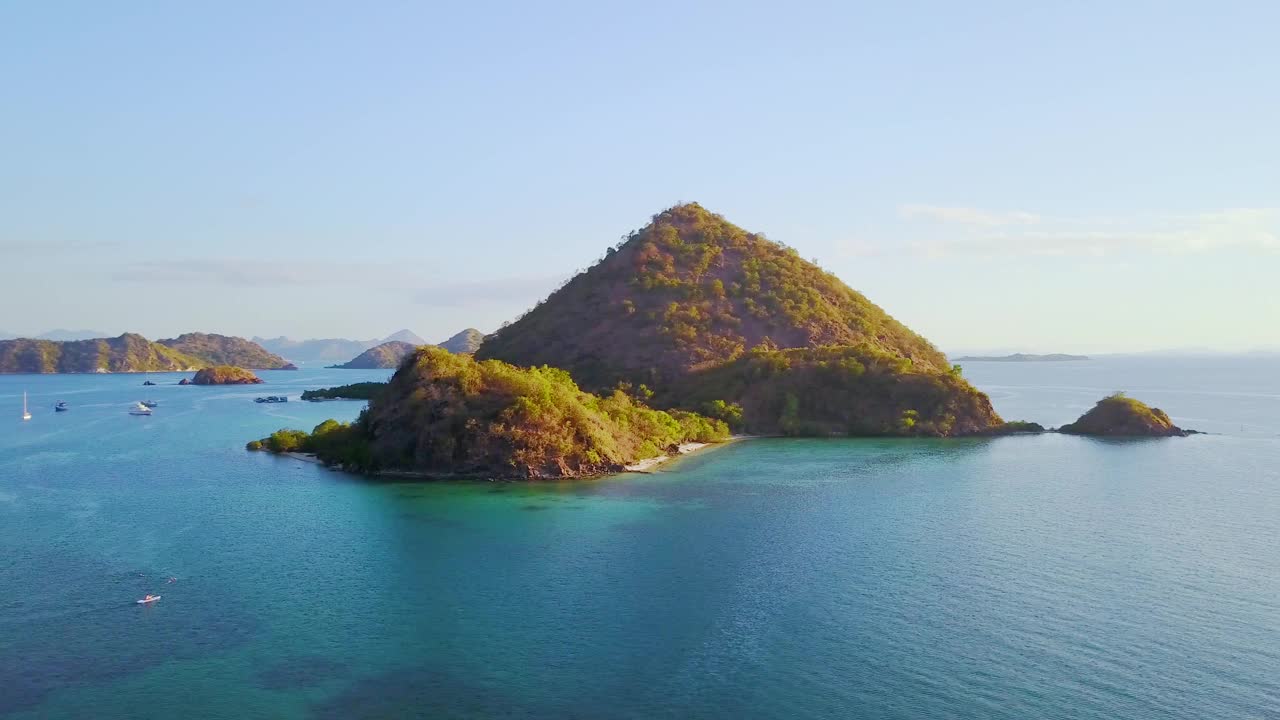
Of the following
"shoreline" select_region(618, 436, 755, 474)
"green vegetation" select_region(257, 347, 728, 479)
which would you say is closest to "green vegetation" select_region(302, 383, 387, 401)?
"green vegetation" select_region(257, 347, 728, 479)

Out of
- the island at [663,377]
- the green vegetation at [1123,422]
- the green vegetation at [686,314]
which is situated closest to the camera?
the island at [663,377]

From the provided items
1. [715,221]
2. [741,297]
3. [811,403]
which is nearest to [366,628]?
[811,403]

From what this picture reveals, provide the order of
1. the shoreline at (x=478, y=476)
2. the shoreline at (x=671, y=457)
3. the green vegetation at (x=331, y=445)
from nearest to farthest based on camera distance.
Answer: the shoreline at (x=478, y=476) < the shoreline at (x=671, y=457) < the green vegetation at (x=331, y=445)

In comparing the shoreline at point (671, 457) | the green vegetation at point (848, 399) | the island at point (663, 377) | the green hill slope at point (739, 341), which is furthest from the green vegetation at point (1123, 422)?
the shoreline at point (671, 457)

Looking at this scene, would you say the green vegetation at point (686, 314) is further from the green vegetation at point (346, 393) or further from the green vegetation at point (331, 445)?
the green vegetation at point (331, 445)

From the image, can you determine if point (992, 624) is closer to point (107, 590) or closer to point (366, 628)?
point (366, 628)

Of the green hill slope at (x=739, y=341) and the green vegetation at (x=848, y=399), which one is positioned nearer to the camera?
the green vegetation at (x=848, y=399)
